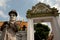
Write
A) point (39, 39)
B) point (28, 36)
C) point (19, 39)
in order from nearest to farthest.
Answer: point (19, 39) < point (28, 36) < point (39, 39)

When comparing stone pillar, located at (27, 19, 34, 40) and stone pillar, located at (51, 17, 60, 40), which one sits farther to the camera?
stone pillar, located at (27, 19, 34, 40)

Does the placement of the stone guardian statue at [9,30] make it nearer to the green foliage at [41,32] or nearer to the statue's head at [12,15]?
the statue's head at [12,15]

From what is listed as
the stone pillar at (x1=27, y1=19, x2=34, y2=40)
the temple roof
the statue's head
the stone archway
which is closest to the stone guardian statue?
the statue's head

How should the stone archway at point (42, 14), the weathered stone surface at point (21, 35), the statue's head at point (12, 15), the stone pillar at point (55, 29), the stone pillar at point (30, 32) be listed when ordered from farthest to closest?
1. the stone archway at point (42, 14)
2. the stone pillar at point (30, 32)
3. the stone pillar at point (55, 29)
4. the weathered stone surface at point (21, 35)
5. the statue's head at point (12, 15)

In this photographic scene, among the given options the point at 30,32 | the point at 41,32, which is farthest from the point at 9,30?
the point at 41,32

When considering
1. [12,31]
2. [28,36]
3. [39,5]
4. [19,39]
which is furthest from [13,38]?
[39,5]

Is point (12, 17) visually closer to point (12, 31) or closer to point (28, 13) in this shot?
point (12, 31)

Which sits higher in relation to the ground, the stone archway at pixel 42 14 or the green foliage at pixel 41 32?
the stone archway at pixel 42 14

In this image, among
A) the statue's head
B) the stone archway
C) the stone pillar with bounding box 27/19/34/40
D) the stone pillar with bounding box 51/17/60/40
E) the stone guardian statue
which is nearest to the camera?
the stone guardian statue

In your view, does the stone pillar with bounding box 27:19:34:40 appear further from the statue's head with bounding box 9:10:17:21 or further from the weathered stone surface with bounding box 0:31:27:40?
the statue's head with bounding box 9:10:17:21

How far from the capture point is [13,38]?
4.05 m

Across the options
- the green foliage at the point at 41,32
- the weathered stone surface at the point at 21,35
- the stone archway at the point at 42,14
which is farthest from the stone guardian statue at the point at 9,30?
the green foliage at the point at 41,32

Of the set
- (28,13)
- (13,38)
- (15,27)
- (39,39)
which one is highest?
(28,13)

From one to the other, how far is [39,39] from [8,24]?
66.0 feet
